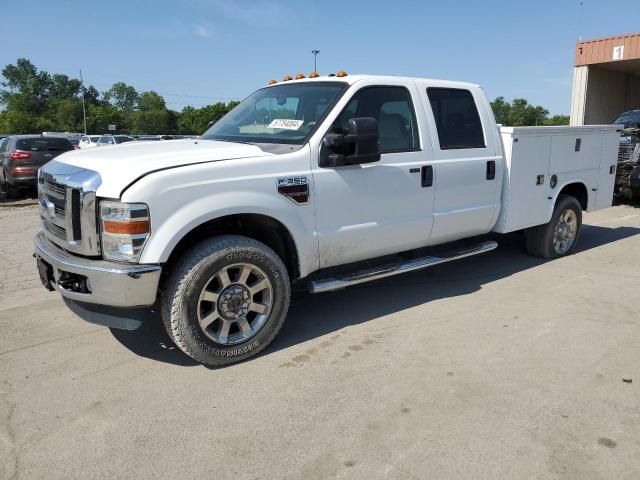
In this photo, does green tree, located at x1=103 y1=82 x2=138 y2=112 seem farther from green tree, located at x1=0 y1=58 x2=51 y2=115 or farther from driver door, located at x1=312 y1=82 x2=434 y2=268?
driver door, located at x1=312 y1=82 x2=434 y2=268

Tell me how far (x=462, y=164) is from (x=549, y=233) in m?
2.07

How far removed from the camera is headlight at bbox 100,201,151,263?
10.2 ft

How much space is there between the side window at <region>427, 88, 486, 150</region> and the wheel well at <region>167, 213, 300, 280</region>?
175 cm

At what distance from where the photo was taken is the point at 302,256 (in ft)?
12.7

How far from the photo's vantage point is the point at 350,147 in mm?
3867

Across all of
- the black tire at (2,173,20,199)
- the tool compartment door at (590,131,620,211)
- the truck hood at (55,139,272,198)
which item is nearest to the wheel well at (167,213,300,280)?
the truck hood at (55,139,272,198)

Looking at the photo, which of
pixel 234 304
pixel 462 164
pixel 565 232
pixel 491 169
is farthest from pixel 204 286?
pixel 565 232

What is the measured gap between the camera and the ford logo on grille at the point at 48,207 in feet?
A: 11.9

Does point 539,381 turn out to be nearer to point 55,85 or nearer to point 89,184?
point 89,184

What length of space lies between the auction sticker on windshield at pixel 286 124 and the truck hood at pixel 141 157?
374 mm

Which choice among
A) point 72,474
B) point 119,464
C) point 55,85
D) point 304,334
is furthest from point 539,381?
point 55,85

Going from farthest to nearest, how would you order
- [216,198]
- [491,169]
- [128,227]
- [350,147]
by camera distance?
[491,169], [350,147], [216,198], [128,227]

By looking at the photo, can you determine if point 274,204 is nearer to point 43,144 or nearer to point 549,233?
point 549,233

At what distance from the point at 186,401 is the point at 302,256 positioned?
1307 millimetres
